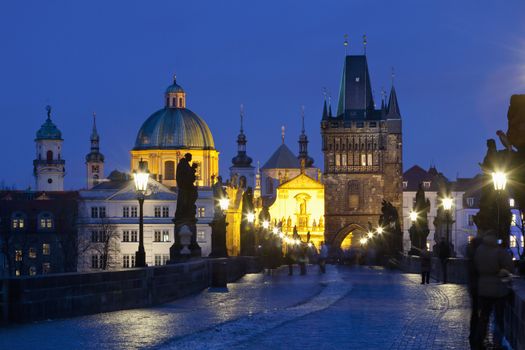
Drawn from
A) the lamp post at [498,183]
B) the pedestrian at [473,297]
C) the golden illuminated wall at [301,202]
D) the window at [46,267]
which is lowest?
the window at [46,267]

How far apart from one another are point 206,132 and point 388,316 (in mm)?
148576

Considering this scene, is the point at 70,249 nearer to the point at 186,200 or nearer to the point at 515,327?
the point at 186,200

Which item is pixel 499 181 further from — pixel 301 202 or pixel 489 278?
pixel 301 202

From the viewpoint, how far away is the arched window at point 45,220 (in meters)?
129

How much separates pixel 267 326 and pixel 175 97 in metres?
158

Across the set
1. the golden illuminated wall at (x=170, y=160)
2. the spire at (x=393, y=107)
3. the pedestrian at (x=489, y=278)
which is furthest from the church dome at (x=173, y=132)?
the pedestrian at (x=489, y=278)

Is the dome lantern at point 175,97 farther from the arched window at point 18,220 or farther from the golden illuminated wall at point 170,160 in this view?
the arched window at point 18,220

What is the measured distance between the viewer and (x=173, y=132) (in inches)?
6560

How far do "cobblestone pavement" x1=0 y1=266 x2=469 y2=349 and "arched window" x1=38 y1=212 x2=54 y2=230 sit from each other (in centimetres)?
10375

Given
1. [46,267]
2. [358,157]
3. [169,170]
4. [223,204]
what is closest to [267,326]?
[223,204]

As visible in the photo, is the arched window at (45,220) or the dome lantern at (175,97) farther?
the dome lantern at (175,97)

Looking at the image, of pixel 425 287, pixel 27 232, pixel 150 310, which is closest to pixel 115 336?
pixel 150 310

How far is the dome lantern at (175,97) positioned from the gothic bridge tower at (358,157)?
23.4 m

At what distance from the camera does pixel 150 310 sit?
23.4 metres
